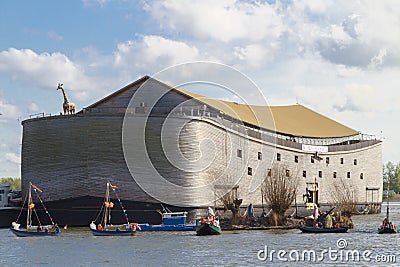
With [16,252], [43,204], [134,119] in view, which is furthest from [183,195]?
[16,252]

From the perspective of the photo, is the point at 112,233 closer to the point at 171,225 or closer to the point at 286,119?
the point at 171,225

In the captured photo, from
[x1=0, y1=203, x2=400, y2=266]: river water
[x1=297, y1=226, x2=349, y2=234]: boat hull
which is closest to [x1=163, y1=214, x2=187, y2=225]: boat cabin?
[x1=0, y1=203, x2=400, y2=266]: river water

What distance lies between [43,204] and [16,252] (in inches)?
753

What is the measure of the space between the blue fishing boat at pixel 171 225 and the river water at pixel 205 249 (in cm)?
221

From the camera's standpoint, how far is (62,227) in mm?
52938

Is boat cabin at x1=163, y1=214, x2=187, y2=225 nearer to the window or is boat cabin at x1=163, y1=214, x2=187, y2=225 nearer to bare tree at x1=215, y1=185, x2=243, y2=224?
bare tree at x1=215, y1=185, x2=243, y2=224

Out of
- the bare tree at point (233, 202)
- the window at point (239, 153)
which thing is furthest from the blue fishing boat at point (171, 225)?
the window at point (239, 153)

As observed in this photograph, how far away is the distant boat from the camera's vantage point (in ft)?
156

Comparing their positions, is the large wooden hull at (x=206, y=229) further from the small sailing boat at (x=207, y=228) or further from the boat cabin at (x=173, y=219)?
the boat cabin at (x=173, y=219)

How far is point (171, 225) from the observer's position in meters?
48.0

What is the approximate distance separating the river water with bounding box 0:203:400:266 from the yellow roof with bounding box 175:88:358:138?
25.9 m

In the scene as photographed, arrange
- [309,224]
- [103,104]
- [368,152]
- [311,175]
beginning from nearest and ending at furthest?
[309,224], [103,104], [311,175], [368,152]

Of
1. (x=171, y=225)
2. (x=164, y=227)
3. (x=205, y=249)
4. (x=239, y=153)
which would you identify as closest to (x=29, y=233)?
(x=164, y=227)

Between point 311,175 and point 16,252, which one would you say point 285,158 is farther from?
point 16,252
